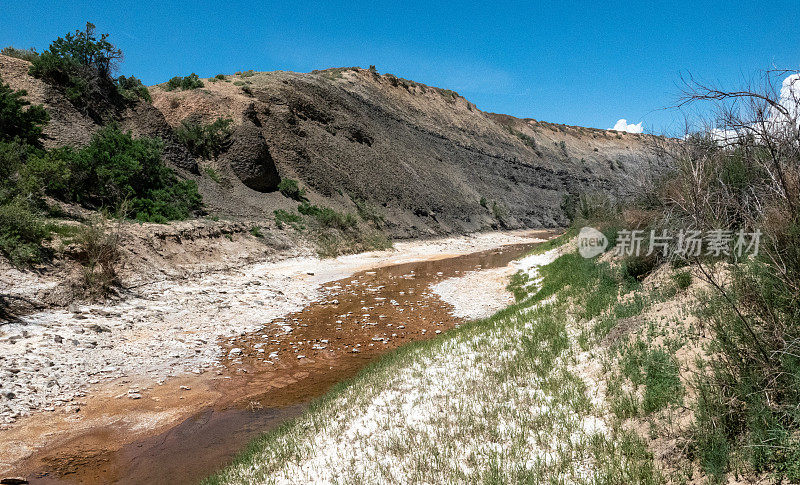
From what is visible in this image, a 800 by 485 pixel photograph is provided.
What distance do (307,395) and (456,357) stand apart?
10.1 feet

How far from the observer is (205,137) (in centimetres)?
3184

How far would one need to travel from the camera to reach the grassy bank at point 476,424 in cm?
426

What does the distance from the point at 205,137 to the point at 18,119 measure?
1422cm

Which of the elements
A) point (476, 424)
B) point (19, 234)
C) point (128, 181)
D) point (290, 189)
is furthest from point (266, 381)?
point (290, 189)

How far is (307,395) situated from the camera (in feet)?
26.0

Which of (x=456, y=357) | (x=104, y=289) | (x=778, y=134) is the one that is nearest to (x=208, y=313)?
(x=104, y=289)

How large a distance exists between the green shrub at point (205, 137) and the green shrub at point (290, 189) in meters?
5.42

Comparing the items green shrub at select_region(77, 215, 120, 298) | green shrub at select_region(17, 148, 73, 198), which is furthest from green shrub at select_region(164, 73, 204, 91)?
green shrub at select_region(77, 215, 120, 298)

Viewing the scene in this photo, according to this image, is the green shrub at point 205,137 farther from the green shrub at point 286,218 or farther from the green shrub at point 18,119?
the green shrub at point 18,119

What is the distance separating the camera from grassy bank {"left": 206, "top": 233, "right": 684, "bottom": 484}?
426cm

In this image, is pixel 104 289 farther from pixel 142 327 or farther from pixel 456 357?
pixel 456 357

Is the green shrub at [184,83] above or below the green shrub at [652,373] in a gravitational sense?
above

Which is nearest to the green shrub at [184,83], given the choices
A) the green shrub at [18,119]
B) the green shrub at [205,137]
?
the green shrub at [205,137]

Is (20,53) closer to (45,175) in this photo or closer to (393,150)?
(45,175)
